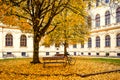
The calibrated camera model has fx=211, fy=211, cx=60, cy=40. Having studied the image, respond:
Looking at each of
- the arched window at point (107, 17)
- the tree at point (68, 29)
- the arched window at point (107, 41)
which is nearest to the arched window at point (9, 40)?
the tree at point (68, 29)

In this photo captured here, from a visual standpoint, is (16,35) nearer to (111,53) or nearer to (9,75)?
(111,53)

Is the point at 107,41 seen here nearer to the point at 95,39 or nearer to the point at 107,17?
the point at 95,39

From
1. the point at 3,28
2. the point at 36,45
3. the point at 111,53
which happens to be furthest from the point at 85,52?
the point at 36,45

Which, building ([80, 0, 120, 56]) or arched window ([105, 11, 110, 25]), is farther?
arched window ([105, 11, 110, 25])

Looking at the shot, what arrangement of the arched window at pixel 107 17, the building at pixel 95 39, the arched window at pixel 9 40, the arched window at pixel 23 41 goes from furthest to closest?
the arched window at pixel 107 17
the arched window at pixel 23 41
the arched window at pixel 9 40
the building at pixel 95 39

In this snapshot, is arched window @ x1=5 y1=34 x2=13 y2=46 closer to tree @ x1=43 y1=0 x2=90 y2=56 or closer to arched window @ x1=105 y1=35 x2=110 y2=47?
tree @ x1=43 y1=0 x2=90 y2=56

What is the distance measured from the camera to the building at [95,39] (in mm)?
38562

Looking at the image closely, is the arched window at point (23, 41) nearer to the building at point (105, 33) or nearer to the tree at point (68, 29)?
the tree at point (68, 29)

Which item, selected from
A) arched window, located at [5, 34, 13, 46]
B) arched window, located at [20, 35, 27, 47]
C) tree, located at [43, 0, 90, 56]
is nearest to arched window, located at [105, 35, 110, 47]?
tree, located at [43, 0, 90, 56]

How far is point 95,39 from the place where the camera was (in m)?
45.4

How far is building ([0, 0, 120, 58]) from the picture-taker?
38.6 meters

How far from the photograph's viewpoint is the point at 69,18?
76.0 feet

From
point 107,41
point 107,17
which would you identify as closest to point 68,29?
point 107,41

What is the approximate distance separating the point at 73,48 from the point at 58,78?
40.0 meters
